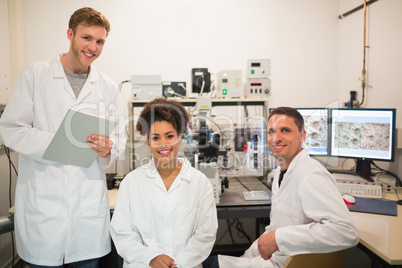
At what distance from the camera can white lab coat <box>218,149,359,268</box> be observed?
1169mm

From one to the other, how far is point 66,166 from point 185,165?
1.91 ft

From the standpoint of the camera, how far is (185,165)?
154 cm

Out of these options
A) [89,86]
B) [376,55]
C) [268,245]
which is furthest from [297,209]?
[376,55]

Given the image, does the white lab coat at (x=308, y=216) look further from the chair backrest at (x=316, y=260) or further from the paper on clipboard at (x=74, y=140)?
the paper on clipboard at (x=74, y=140)

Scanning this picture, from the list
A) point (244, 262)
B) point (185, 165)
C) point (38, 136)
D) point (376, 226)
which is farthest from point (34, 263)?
point (376, 226)

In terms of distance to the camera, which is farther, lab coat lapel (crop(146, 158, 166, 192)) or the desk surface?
lab coat lapel (crop(146, 158, 166, 192))

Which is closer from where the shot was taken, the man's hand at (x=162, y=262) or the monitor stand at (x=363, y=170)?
the man's hand at (x=162, y=262)

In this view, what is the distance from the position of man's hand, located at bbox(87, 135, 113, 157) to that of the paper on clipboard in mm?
18

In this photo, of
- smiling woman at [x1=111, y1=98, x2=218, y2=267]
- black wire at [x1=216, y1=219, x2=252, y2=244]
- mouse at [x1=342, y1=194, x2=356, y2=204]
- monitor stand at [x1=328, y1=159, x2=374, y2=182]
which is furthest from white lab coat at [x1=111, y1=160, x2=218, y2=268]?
black wire at [x1=216, y1=219, x2=252, y2=244]

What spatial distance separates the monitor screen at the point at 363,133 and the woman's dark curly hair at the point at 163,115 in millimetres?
1325

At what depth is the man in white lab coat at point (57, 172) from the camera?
1437mm

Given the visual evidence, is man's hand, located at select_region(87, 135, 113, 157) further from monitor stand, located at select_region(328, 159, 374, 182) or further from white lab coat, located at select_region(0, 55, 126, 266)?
monitor stand, located at select_region(328, 159, 374, 182)

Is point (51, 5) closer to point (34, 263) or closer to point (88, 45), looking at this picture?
point (88, 45)

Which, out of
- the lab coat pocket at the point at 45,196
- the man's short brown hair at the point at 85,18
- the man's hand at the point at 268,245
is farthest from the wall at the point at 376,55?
the lab coat pocket at the point at 45,196
